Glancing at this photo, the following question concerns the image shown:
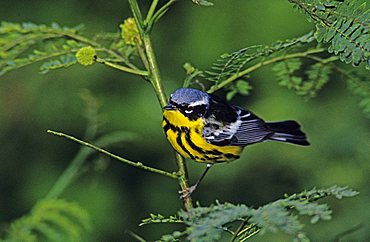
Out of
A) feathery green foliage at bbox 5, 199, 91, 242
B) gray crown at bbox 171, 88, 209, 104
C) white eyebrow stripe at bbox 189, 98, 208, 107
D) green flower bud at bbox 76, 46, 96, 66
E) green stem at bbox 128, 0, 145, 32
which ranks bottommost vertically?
feathery green foliage at bbox 5, 199, 91, 242

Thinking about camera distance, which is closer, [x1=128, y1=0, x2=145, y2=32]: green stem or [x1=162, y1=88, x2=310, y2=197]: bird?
[x1=128, y1=0, x2=145, y2=32]: green stem

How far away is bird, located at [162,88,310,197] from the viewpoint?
2279 millimetres

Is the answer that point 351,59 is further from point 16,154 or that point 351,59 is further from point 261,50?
point 16,154

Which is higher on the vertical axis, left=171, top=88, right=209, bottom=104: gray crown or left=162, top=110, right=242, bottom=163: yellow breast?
left=171, top=88, right=209, bottom=104: gray crown

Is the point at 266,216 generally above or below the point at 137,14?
below

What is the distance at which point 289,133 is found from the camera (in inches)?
99.8

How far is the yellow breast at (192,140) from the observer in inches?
90.0

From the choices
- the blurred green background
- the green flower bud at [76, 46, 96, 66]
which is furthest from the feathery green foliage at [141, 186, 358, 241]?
the blurred green background

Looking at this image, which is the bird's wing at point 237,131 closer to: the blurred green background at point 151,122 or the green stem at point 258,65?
the green stem at point 258,65

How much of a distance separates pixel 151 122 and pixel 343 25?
8.99ft

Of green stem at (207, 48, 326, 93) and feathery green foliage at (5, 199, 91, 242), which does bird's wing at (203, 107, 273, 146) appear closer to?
feathery green foliage at (5, 199, 91, 242)

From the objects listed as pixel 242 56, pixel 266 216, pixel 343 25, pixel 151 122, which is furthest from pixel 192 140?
pixel 151 122

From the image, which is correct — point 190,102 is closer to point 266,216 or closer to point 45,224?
point 45,224

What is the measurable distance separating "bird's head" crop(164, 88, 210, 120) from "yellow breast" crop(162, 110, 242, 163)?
21 millimetres
